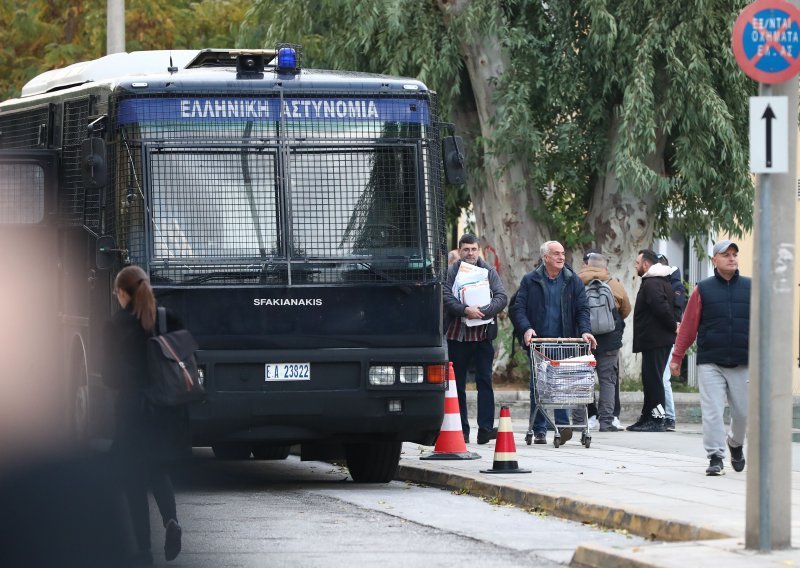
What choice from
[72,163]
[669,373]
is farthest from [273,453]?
[669,373]

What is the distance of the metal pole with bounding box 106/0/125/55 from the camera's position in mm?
23891

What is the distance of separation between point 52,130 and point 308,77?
3.04m

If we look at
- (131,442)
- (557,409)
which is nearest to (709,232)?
(557,409)

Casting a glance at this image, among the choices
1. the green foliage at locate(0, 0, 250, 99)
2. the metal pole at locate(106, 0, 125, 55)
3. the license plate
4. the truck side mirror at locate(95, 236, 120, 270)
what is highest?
the green foliage at locate(0, 0, 250, 99)

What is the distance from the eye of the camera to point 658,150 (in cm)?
2342

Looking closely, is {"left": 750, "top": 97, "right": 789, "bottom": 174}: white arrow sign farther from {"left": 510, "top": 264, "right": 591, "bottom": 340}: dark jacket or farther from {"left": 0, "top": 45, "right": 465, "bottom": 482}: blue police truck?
{"left": 510, "top": 264, "right": 591, "bottom": 340}: dark jacket

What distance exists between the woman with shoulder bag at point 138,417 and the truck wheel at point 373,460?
4.29m

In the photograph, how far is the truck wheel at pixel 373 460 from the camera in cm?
1414

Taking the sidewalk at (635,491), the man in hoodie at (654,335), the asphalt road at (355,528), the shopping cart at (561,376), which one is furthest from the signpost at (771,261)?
the man in hoodie at (654,335)

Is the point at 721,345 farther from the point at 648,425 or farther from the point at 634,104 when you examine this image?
the point at 634,104

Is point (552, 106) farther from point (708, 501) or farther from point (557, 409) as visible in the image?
point (708, 501)

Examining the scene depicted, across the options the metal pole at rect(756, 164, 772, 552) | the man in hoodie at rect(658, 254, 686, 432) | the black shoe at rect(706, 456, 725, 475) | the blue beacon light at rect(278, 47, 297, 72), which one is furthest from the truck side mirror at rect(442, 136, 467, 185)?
the man in hoodie at rect(658, 254, 686, 432)

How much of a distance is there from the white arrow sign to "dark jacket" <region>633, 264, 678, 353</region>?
391 inches

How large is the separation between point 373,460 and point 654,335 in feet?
18.9
